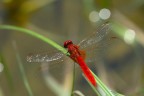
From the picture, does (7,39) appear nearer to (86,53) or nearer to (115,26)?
(115,26)

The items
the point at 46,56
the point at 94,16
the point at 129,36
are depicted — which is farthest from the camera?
the point at 94,16

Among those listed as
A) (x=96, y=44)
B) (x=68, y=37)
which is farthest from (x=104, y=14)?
(x=96, y=44)

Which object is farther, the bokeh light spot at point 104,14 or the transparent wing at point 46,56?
the bokeh light spot at point 104,14

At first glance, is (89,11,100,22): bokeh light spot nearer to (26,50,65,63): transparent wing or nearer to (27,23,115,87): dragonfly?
(27,23,115,87): dragonfly

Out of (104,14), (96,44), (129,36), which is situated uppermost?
(104,14)

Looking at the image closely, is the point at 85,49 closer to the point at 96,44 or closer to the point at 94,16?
the point at 96,44

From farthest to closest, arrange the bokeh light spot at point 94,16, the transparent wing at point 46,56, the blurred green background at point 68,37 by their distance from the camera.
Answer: the bokeh light spot at point 94,16, the blurred green background at point 68,37, the transparent wing at point 46,56

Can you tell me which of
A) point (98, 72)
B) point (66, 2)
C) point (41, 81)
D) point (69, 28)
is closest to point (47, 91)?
point (41, 81)

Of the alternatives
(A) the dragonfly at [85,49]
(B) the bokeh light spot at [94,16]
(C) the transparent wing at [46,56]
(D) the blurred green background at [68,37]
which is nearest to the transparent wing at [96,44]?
(A) the dragonfly at [85,49]

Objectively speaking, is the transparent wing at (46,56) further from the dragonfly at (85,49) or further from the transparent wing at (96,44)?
the transparent wing at (96,44)
